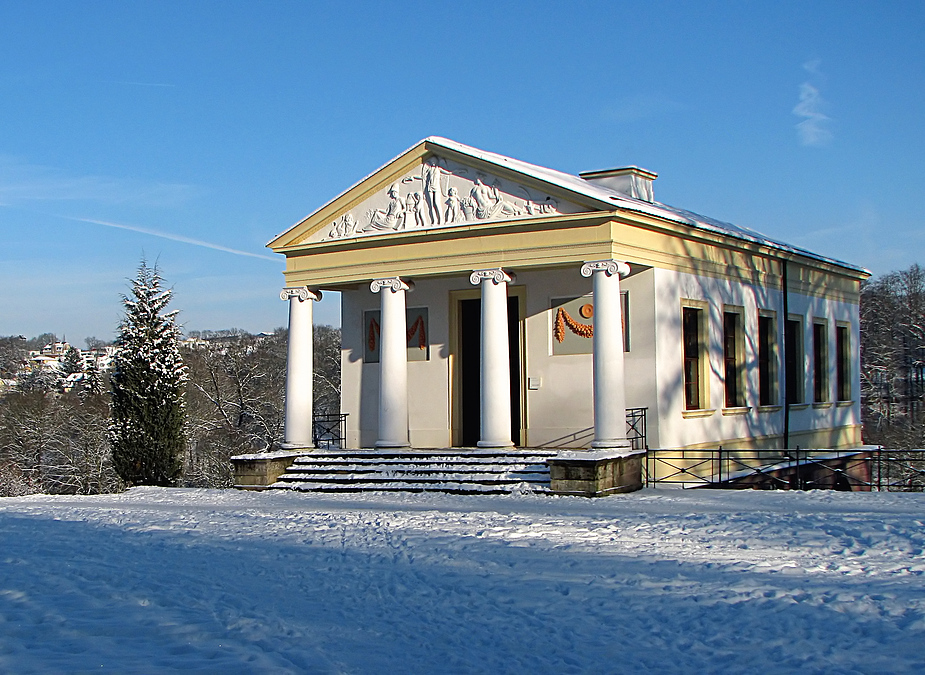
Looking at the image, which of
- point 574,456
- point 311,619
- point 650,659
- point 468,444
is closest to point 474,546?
point 311,619

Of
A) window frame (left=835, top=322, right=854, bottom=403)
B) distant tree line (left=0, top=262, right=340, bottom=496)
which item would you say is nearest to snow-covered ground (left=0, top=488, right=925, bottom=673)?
window frame (left=835, top=322, right=854, bottom=403)

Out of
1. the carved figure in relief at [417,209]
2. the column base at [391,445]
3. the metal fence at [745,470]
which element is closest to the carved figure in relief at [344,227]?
the carved figure in relief at [417,209]

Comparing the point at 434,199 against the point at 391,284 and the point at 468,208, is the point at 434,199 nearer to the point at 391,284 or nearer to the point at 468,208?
the point at 468,208

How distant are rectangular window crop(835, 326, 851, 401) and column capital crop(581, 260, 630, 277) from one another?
12.9 meters

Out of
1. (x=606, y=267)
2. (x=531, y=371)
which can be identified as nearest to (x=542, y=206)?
(x=606, y=267)

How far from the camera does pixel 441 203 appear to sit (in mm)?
22078

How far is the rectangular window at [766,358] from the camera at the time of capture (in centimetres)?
2622

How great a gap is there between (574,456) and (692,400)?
18.9ft

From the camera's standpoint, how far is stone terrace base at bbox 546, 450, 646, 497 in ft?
59.5

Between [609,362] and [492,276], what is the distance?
310 cm

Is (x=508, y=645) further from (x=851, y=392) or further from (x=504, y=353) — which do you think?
(x=851, y=392)

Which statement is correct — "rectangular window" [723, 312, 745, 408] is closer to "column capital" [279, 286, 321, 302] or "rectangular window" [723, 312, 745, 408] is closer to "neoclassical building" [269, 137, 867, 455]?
"neoclassical building" [269, 137, 867, 455]

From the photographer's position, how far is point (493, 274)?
21.2 m

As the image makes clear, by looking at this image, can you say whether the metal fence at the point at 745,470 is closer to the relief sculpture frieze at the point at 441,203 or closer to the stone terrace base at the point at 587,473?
the stone terrace base at the point at 587,473
